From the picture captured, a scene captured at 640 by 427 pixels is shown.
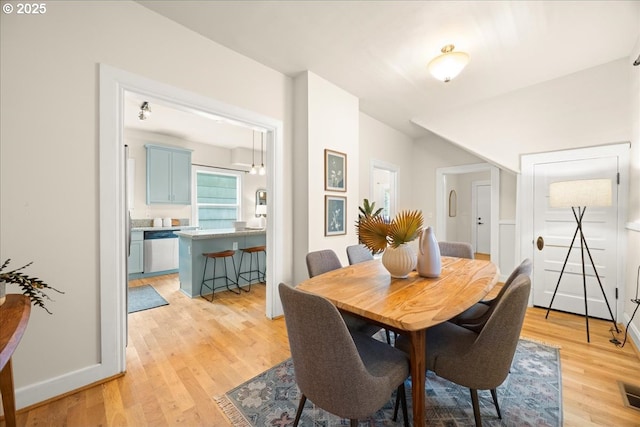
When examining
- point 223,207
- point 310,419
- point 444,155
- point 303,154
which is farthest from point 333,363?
point 223,207

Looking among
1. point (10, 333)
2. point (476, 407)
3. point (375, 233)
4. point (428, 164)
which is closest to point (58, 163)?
point (10, 333)

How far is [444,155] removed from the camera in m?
4.80

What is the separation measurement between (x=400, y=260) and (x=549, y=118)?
9.93 ft

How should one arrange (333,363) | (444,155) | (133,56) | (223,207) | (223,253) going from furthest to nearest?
(223,207) → (444,155) → (223,253) → (133,56) → (333,363)

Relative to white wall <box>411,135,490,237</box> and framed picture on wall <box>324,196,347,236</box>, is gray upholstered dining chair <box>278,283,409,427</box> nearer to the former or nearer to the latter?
framed picture on wall <box>324,196,347,236</box>

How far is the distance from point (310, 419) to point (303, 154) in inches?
92.9

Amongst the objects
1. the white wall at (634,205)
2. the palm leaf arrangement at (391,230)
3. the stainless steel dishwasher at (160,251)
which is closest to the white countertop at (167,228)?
the stainless steel dishwasher at (160,251)

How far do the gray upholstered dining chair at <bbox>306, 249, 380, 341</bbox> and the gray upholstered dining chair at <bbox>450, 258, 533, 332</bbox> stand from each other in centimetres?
58

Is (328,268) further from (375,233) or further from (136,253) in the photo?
(136,253)

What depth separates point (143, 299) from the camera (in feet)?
11.4

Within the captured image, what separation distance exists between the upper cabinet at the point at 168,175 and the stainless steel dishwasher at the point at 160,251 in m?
0.67

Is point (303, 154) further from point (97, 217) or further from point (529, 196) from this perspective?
point (529, 196)

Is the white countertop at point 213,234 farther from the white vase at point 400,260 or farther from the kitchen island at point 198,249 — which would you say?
the white vase at point 400,260

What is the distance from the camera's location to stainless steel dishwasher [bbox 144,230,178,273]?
184 inches
